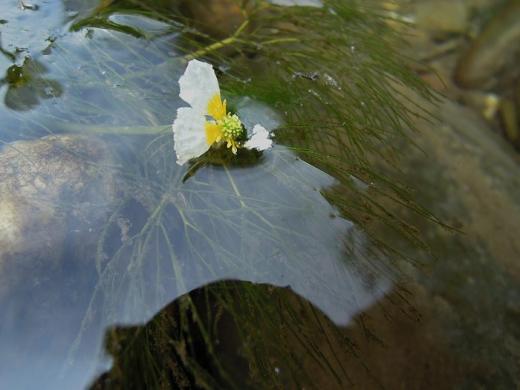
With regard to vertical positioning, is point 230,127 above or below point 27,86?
above

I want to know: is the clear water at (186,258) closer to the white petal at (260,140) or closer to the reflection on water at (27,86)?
the reflection on water at (27,86)

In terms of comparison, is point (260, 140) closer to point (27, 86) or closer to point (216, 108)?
point (216, 108)

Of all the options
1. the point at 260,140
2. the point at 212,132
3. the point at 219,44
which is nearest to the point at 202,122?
the point at 212,132

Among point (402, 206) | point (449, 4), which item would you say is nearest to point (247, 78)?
point (402, 206)

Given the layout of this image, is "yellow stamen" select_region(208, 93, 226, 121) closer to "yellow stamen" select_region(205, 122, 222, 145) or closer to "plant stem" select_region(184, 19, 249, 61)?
"yellow stamen" select_region(205, 122, 222, 145)

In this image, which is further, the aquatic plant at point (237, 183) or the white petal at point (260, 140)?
the white petal at point (260, 140)

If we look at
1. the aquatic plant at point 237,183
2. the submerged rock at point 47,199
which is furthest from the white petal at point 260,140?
the submerged rock at point 47,199
